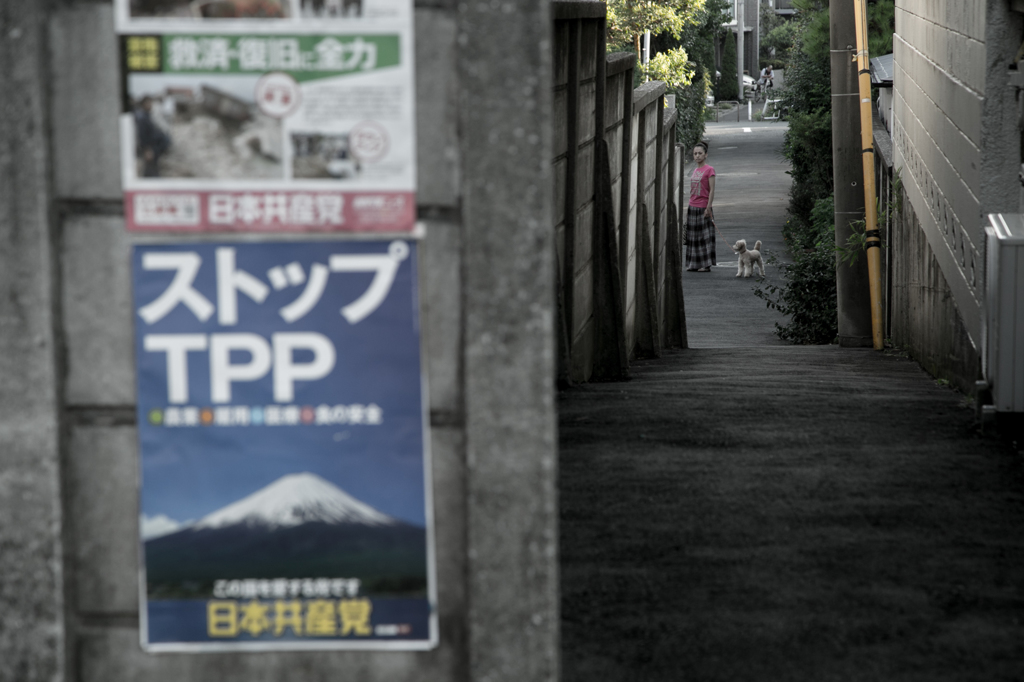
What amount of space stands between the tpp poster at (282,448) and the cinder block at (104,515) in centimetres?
4

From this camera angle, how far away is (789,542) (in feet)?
13.9

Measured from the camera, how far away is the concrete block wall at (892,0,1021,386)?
6297 millimetres

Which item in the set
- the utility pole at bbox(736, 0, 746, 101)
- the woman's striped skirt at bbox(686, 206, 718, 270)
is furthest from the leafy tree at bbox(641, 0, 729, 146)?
the utility pole at bbox(736, 0, 746, 101)

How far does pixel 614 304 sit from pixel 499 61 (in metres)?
6.25

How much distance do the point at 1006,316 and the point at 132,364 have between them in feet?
14.6

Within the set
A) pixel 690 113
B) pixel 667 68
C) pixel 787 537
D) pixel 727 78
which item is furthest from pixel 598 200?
pixel 727 78

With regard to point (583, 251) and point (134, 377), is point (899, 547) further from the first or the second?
point (583, 251)

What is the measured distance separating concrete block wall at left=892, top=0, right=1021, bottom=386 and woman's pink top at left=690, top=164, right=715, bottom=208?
5.82 m

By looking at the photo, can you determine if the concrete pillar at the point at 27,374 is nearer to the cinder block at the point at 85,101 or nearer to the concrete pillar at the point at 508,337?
the cinder block at the point at 85,101

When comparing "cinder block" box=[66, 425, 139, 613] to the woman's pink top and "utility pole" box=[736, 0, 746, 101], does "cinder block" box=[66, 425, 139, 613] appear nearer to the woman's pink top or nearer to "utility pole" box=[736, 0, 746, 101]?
the woman's pink top

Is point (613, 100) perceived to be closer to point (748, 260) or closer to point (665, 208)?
point (665, 208)

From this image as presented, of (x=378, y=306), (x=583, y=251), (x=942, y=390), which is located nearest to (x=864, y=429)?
(x=942, y=390)

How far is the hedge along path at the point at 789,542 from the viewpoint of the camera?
329 cm

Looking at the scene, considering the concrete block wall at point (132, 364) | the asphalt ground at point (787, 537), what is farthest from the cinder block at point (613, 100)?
the concrete block wall at point (132, 364)
